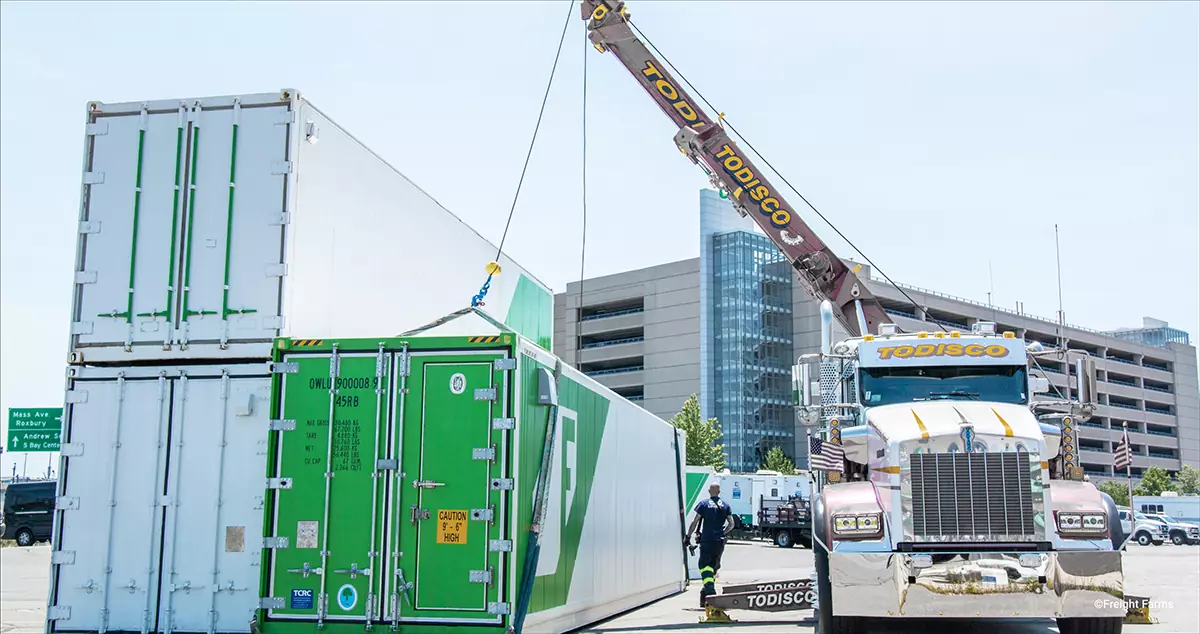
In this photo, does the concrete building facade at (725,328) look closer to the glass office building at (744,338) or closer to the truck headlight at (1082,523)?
the glass office building at (744,338)

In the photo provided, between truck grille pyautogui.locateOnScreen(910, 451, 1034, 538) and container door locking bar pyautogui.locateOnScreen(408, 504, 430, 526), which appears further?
container door locking bar pyautogui.locateOnScreen(408, 504, 430, 526)

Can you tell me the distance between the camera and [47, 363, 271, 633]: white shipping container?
1016 cm

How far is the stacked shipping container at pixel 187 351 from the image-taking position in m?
10.2

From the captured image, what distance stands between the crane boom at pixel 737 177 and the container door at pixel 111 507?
9799 mm

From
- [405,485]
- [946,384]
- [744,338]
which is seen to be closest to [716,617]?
[946,384]

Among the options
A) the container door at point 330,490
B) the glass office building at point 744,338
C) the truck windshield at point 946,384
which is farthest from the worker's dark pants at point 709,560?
the glass office building at point 744,338

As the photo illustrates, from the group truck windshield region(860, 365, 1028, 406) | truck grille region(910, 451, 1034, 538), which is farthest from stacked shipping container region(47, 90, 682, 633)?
truck windshield region(860, 365, 1028, 406)

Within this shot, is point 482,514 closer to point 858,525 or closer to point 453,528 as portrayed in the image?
point 453,528

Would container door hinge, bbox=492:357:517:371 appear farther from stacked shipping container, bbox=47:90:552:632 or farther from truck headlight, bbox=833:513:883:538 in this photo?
truck headlight, bbox=833:513:883:538

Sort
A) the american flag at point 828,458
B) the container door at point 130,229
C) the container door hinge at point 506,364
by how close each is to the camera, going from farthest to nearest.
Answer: the american flag at point 828,458 < the container door at point 130,229 < the container door hinge at point 506,364

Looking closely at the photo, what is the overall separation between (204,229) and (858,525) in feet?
23.0

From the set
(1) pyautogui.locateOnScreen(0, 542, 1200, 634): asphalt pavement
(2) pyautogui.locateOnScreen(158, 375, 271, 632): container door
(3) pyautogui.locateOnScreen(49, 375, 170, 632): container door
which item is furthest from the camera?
(1) pyautogui.locateOnScreen(0, 542, 1200, 634): asphalt pavement

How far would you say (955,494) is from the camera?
9.17 meters

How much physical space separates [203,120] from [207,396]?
2.88 metres
